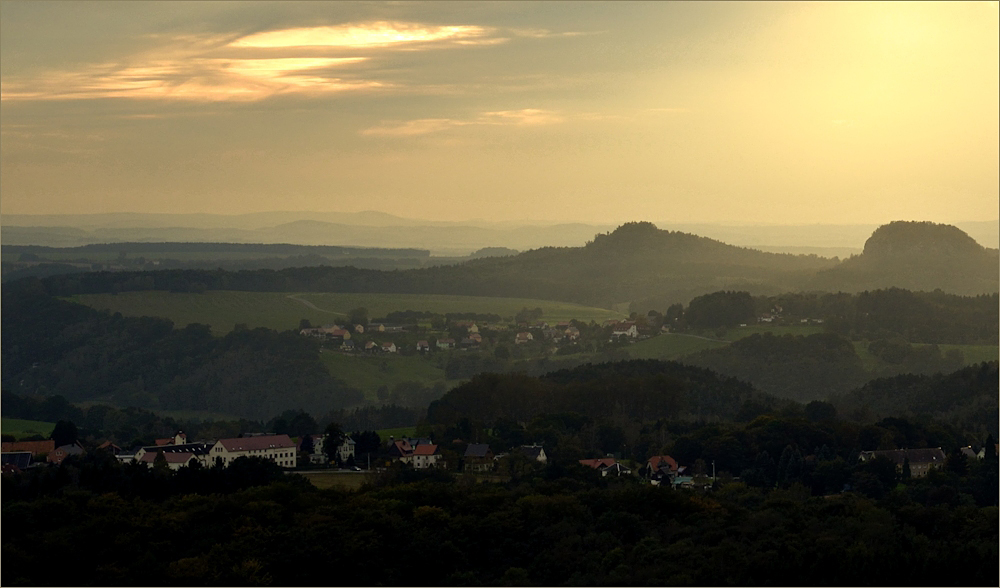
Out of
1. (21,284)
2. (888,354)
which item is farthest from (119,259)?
(888,354)

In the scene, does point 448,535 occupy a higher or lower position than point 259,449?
higher

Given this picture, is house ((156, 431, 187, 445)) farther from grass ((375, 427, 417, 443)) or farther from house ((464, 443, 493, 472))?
house ((464, 443, 493, 472))

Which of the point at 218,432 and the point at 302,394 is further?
the point at 302,394

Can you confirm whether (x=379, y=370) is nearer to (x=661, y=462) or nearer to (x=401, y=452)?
(x=401, y=452)

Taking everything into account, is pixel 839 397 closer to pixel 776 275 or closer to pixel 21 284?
→ pixel 776 275

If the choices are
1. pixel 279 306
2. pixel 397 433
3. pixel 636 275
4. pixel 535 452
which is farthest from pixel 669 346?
pixel 636 275

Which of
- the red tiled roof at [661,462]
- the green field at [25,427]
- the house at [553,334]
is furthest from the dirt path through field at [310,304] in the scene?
the red tiled roof at [661,462]

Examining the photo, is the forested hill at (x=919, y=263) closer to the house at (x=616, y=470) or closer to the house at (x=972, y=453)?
the house at (x=972, y=453)
